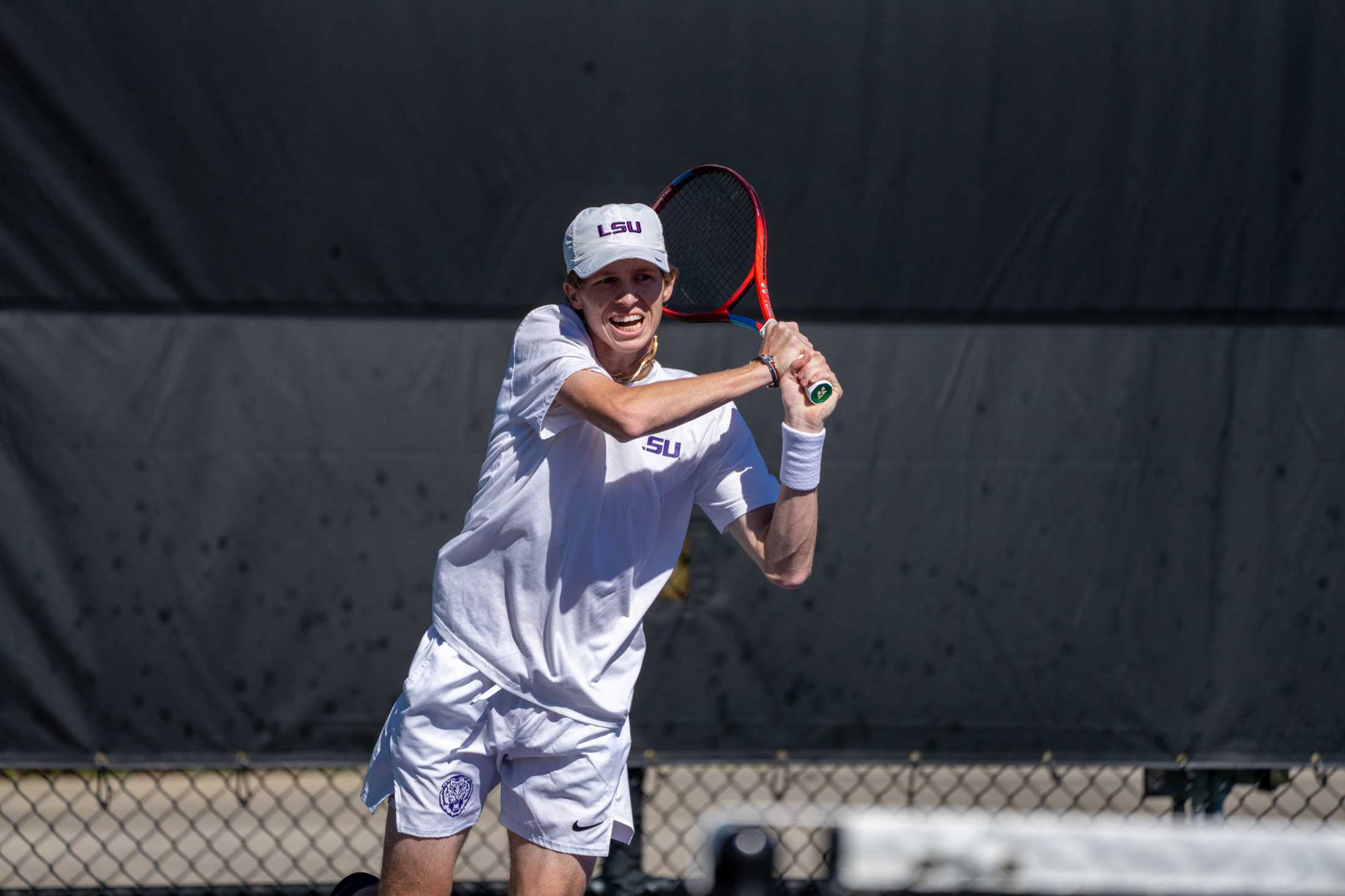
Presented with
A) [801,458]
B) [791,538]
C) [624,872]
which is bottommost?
[624,872]

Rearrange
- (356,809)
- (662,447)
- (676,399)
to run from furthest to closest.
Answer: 1. (356,809)
2. (662,447)
3. (676,399)

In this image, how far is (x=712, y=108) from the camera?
3.31m

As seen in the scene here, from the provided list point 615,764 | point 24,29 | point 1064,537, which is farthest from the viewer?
point 1064,537

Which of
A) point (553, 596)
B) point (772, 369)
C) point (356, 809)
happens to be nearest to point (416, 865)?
point (553, 596)

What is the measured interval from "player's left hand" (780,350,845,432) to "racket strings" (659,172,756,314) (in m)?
0.54

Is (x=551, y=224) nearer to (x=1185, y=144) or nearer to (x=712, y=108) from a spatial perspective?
(x=712, y=108)

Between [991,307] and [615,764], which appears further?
[991,307]

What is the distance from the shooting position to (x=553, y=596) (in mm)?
2475

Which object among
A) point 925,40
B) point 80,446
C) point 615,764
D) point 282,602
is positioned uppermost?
point 925,40

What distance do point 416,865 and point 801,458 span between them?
98 cm

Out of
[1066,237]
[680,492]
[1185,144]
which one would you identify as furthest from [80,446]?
[1185,144]

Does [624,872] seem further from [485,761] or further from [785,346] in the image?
[785,346]

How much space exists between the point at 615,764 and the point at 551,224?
1.36 m

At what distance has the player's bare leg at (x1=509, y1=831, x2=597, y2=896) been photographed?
244 centimetres
